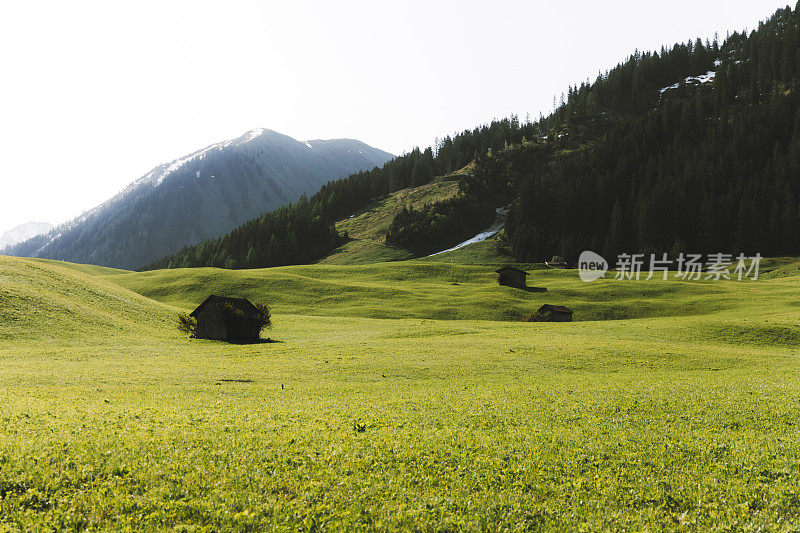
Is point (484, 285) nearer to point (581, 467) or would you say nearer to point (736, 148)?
point (581, 467)

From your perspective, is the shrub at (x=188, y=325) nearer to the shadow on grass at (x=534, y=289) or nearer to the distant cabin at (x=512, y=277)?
the shadow on grass at (x=534, y=289)

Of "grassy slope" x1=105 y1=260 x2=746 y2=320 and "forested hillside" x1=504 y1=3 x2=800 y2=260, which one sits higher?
"forested hillside" x1=504 y1=3 x2=800 y2=260

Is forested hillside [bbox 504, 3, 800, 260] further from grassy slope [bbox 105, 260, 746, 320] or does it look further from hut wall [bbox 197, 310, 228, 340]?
hut wall [bbox 197, 310, 228, 340]

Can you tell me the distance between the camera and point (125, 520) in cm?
916

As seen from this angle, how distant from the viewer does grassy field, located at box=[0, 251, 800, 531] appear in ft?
33.5

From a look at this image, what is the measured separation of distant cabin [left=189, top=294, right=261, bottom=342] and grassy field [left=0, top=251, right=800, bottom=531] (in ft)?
24.2

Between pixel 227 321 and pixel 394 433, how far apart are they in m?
51.0

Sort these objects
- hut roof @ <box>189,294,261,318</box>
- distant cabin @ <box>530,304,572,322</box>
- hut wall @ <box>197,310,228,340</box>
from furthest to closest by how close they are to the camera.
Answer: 1. distant cabin @ <box>530,304,572,322</box>
2. hut wall @ <box>197,310,228,340</box>
3. hut roof @ <box>189,294,261,318</box>

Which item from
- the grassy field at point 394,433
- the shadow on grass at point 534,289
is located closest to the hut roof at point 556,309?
the shadow on grass at point 534,289

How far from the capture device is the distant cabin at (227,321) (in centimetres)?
6078

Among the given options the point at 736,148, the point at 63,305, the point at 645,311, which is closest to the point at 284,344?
the point at 63,305

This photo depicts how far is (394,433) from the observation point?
16406 millimetres

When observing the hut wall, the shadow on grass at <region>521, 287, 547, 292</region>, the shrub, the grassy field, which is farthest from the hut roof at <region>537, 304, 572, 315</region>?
the shrub

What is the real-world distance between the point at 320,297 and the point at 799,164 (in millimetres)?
183397
